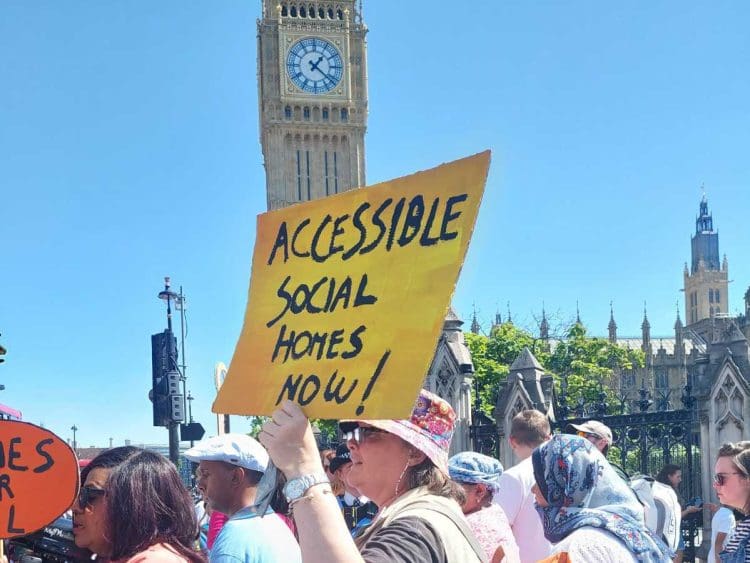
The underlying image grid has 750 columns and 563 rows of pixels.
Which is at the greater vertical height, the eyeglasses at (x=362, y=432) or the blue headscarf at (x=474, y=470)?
the eyeglasses at (x=362, y=432)

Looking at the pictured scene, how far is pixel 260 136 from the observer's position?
212ft

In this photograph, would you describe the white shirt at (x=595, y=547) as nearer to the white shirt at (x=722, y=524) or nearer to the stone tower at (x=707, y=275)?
the white shirt at (x=722, y=524)

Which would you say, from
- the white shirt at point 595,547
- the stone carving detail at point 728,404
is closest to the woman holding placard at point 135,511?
the white shirt at point 595,547

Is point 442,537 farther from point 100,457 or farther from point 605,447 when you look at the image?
point 605,447

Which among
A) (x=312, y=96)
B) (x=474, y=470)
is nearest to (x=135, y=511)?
(x=474, y=470)

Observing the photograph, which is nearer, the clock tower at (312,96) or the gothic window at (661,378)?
the clock tower at (312,96)

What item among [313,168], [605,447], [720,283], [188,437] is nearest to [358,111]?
[313,168]

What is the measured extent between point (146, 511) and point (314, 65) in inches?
2359

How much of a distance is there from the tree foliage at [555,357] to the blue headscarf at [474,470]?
100 ft

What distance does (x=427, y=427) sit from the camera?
2520 millimetres

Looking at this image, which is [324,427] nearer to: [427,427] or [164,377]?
[164,377]

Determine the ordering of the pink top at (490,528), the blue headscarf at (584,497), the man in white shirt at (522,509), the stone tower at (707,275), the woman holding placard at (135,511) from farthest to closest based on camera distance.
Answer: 1. the stone tower at (707,275)
2. the man in white shirt at (522,509)
3. the pink top at (490,528)
4. the blue headscarf at (584,497)
5. the woman holding placard at (135,511)

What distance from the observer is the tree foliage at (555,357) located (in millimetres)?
35406

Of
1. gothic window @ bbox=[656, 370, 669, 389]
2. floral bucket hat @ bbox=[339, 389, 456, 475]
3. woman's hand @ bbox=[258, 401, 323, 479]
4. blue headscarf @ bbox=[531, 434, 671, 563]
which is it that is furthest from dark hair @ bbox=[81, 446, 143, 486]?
gothic window @ bbox=[656, 370, 669, 389]
